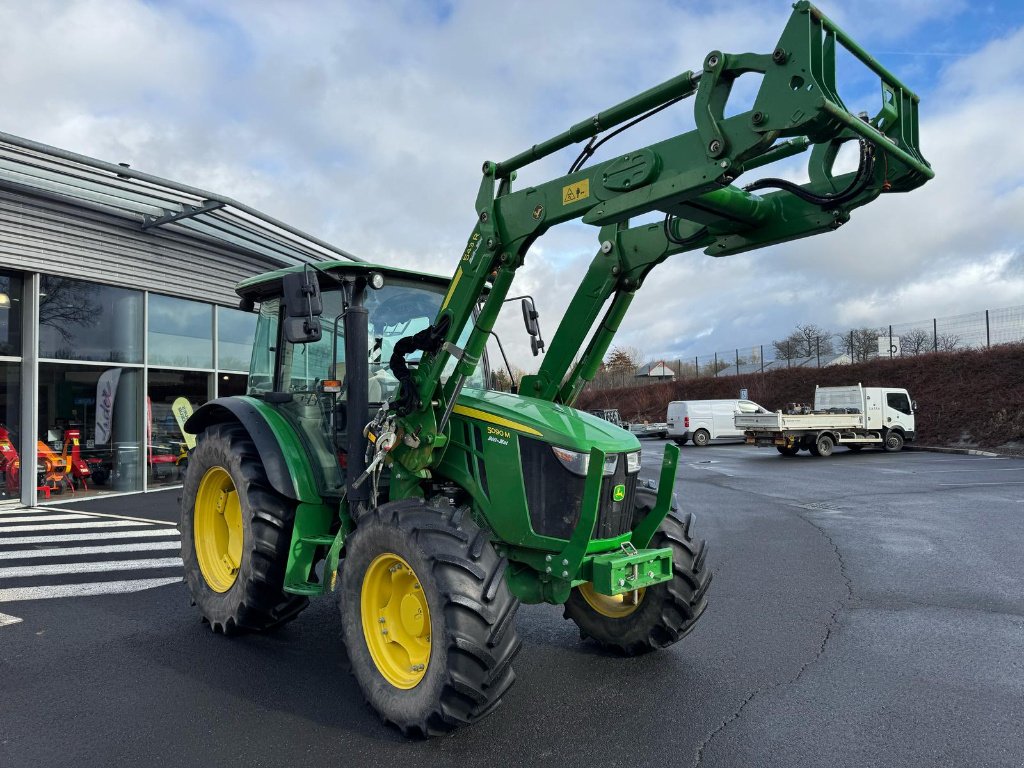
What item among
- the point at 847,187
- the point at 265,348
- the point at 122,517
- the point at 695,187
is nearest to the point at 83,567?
the point at 265,348

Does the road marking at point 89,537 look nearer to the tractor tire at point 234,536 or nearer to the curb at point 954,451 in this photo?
the tractor tire at point 234,536

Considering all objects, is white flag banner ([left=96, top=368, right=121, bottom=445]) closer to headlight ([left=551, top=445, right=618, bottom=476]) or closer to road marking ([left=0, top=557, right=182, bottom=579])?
road marking ([left=0, top=557, right=182, bottom=579])

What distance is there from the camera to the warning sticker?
3.68 meters

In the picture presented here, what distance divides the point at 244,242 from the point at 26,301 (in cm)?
447

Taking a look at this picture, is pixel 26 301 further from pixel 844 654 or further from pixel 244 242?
pixel 844 654

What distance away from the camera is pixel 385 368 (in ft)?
16.1

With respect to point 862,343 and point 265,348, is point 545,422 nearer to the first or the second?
point 265,348

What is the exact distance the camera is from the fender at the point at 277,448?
15.5 feet

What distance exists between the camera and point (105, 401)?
1295 cm

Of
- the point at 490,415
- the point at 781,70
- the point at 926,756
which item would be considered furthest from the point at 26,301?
the point at 926,756

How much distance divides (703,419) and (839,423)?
6.93 meters

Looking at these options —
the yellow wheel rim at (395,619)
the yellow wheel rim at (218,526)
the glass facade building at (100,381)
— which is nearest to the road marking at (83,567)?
the yellow wheel rim at (218,526)

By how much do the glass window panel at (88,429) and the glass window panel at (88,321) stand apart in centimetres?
28

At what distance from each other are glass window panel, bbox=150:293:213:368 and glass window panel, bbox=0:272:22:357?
231 cm
